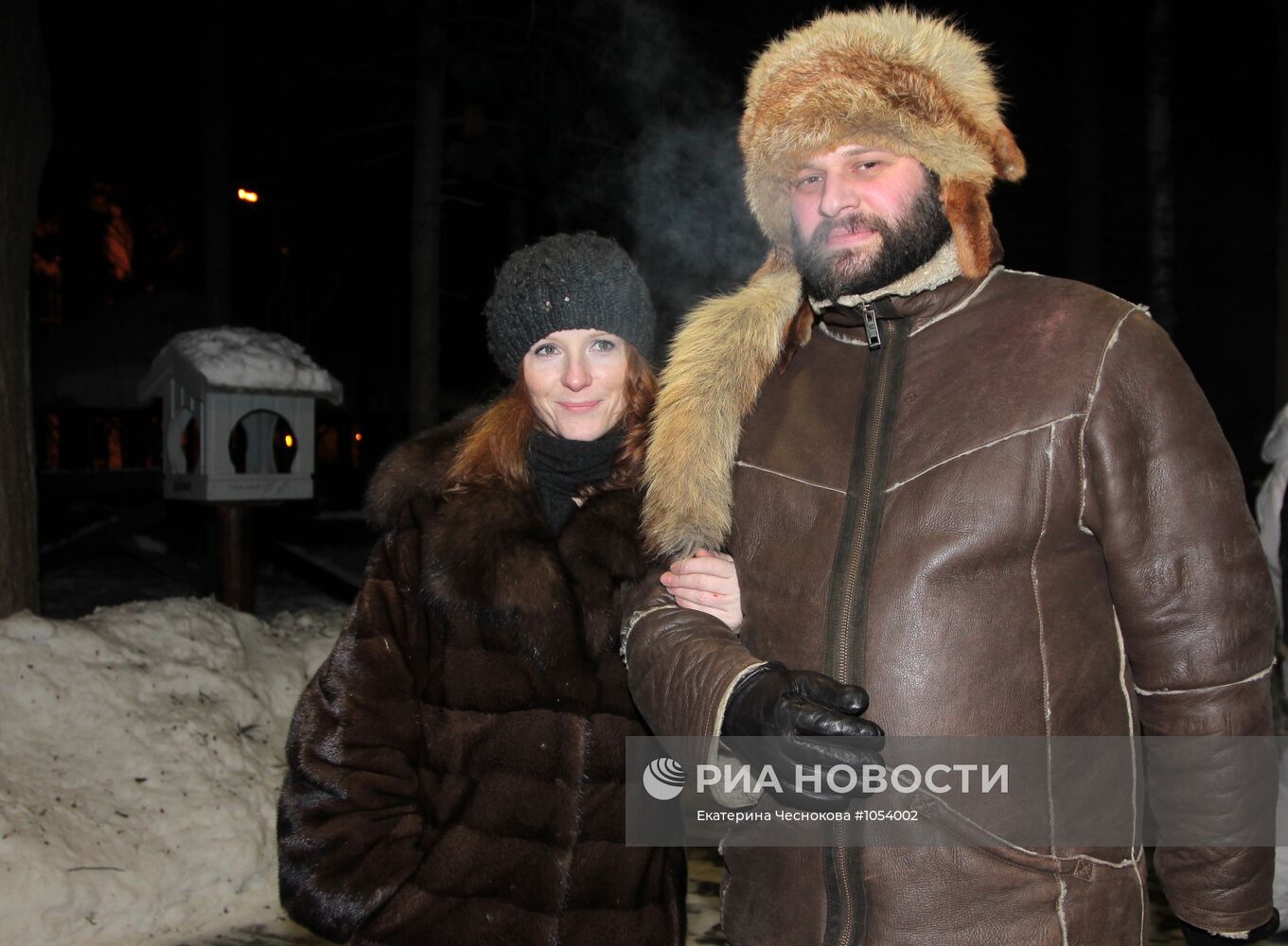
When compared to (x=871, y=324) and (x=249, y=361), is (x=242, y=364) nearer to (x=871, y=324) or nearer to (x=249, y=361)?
(x=249, y=361)

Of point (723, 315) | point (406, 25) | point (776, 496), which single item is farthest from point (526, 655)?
point (406, 25)

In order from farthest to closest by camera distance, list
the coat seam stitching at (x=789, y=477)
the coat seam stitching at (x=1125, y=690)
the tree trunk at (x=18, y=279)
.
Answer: the tree trunk at (x=18, y=279) → the coat seam stitching at (x=789, y=477) → the coat seam stitching at (x=1125, y=690)

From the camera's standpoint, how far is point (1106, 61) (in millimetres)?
15664

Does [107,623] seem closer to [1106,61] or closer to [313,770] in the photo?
[313,770]

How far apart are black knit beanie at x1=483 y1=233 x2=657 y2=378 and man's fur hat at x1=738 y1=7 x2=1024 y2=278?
61 cm

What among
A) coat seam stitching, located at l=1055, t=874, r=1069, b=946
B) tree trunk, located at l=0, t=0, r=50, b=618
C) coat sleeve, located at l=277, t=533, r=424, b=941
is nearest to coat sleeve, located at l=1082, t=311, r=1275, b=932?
coat seam stitching, located at l=1055, t=874, r=1069, b=946

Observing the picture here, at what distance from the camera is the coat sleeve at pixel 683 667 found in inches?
70.2

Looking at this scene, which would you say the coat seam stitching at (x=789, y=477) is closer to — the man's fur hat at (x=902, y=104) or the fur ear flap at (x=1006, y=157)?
the man's fur hat at (x=902, y=104)

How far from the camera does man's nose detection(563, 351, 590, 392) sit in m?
2.54

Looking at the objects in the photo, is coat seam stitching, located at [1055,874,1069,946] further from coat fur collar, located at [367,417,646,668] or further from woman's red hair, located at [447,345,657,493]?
woman's red hair, located at [447,345,657,493]

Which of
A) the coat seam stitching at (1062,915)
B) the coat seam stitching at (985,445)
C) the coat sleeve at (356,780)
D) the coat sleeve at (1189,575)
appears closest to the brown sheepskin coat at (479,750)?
the coat sleeve at (356,780)

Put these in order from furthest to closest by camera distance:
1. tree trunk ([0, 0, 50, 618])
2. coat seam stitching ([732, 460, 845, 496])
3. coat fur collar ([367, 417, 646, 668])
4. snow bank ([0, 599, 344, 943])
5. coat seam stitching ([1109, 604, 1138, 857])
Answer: tree trunk ([0, 0, 50, 618]), snow bank ([0, 599, 344, 943]), coat fur collar ([367, 417, 646, 668]), coat seam stitching ([732, 460, 845, 496]), coat seam stitching ([1109, 604, 1138, 857])

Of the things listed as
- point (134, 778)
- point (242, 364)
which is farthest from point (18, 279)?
point (134, 778)

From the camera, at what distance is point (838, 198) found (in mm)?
2002
